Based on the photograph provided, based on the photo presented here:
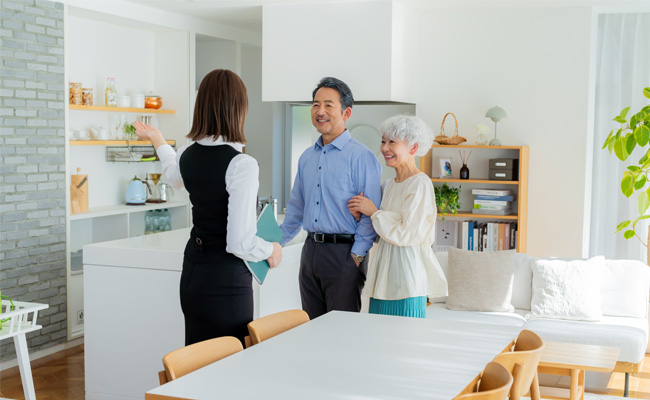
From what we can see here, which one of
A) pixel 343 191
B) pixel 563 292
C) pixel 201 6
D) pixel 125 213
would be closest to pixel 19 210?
pixel 125 213

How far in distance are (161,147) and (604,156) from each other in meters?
4.96

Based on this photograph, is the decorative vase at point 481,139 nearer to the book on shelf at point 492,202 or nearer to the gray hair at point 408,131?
the book on shelf at point 492,202

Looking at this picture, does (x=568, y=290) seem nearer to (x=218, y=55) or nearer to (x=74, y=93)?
(x=74, y=93)

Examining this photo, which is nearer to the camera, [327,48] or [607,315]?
[607,315]

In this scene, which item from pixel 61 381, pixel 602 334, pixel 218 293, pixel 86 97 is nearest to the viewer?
pixel 218 293

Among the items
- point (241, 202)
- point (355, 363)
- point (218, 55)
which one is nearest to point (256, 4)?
point (218, 55)

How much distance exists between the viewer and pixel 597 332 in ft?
16.2

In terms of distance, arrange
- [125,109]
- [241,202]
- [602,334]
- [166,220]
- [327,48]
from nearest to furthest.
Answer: [241,202], [602,334], [327,48], [125,109], [166,220]

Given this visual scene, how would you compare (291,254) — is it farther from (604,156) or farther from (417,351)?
(604,156)

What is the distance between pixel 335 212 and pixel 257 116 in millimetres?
5595

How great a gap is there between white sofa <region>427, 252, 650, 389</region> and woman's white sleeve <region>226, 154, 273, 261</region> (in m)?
2.71

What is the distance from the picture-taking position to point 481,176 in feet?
21.7

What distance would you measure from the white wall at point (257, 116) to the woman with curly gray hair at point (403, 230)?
5376mm

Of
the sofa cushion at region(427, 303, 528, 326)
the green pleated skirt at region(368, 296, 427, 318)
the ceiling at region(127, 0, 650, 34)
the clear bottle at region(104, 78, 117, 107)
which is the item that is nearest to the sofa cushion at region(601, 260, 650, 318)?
the sofa cushion at region(427, 303, 528, 326)
